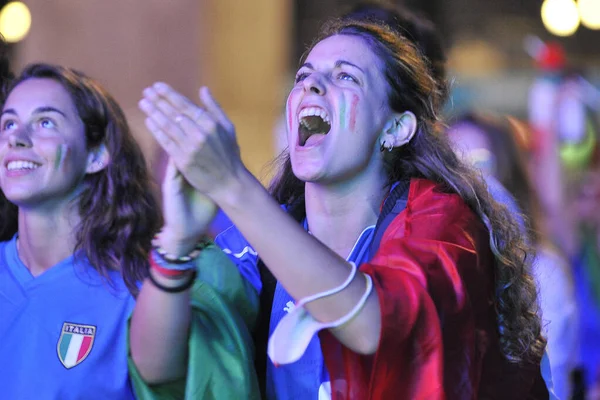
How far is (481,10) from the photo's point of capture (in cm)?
780

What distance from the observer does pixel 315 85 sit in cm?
256

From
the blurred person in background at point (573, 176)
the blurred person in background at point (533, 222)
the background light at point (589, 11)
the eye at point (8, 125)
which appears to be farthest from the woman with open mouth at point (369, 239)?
the background light at point (589, 11)

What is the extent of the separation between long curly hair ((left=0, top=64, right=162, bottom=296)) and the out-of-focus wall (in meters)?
3.88

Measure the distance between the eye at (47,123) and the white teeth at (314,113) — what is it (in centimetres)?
78

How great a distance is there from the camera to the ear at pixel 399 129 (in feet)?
8.75

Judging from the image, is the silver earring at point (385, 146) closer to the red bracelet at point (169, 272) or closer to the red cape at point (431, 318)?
the red cape at point (431, 318)

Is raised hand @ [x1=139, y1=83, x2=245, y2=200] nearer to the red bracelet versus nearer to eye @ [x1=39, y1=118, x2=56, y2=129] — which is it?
the red bracelet

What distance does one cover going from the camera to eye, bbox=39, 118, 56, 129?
2.91 meters

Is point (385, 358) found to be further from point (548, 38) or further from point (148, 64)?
A: point (548, 38)

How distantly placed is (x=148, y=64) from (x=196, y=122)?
517 cm

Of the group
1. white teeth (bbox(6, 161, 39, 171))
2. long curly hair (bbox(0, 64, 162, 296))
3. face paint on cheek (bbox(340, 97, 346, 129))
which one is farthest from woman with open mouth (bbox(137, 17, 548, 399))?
white teeth (bbox(6, 161, 39, 171))

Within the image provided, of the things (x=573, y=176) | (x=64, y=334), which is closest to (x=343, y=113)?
(x=64, y=334)

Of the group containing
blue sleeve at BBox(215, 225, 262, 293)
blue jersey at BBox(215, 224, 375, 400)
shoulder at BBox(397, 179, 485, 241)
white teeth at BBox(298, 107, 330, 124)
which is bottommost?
blue jersey at BBox(215, 224, 375, 400)

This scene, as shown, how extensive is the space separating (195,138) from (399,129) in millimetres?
832
